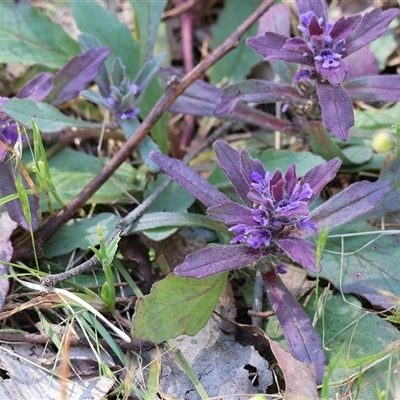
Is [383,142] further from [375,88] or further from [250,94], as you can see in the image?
[250,94]

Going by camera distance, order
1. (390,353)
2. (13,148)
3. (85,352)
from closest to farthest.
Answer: (390,353) → (85,352) → (13,148)

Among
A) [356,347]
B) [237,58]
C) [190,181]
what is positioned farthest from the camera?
[237,58]

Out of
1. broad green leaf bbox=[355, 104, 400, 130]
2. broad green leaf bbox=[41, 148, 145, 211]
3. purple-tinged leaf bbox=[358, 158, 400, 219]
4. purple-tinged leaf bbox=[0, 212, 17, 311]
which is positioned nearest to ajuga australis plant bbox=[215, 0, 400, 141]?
purple-tinged leaf bbox=[358, 158, 400, 219]

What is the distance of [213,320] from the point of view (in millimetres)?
2209

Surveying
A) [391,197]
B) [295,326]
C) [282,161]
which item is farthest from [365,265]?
[282,161]

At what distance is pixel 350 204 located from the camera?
2.02 meters

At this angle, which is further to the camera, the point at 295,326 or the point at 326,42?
the point at 326,42

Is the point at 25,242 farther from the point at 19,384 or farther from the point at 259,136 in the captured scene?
the point at 259,136

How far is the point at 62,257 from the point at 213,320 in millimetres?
685

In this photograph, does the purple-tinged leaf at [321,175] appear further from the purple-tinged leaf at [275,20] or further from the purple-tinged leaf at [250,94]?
the purple-tinged leaf at [275,20]

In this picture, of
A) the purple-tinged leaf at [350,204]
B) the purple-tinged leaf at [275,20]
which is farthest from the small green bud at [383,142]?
the purple-tinged leaf at [275,20]

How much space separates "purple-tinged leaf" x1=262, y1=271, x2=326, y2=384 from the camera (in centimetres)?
191

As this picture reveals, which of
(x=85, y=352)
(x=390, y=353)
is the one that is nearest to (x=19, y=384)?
(x=85, y=352)

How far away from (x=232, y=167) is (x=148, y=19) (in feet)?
3.59
